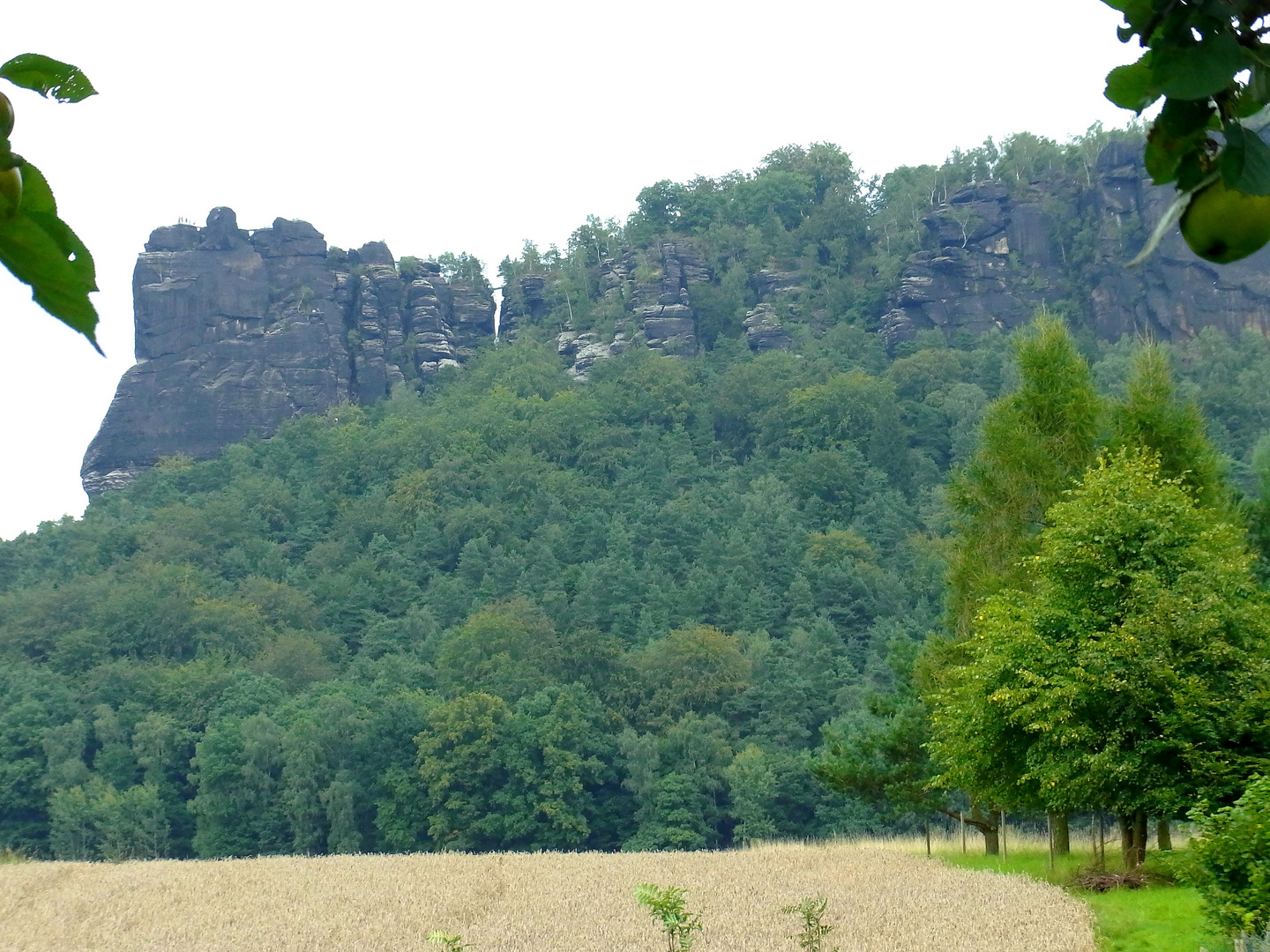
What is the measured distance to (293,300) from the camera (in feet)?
311

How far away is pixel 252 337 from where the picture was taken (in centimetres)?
9244

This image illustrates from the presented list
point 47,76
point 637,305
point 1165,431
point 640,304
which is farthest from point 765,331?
point 47,76

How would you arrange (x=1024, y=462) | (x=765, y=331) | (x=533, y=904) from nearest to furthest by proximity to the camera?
1. (x=533, y=904)
2. (x=1024, y=462)
3. (x=765, y=331)

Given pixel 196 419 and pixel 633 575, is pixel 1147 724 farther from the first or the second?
pixel 196 419

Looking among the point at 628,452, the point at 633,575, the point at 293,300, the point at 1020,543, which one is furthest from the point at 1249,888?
A: the point at 293,300

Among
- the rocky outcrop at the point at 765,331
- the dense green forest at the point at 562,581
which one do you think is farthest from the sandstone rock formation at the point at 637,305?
the rocky outcrop at the point at 765,331

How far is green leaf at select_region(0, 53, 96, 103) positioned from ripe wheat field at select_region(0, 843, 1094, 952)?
11561mm

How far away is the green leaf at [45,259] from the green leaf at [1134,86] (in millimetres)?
666

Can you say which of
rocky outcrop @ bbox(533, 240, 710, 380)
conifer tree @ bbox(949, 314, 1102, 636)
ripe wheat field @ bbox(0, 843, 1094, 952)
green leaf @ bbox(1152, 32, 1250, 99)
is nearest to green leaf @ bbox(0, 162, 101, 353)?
green leaf @ bbox(1152, 32, 1250, 99)

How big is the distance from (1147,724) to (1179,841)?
28.5ft

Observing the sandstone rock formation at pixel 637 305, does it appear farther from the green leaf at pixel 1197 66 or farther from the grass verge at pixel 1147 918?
the green leaf at pixel 1197 66

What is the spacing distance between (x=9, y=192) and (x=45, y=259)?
0.15 ft

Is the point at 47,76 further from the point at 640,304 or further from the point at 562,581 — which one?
the point at 640,304

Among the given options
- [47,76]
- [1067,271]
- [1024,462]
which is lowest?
[47,76]
